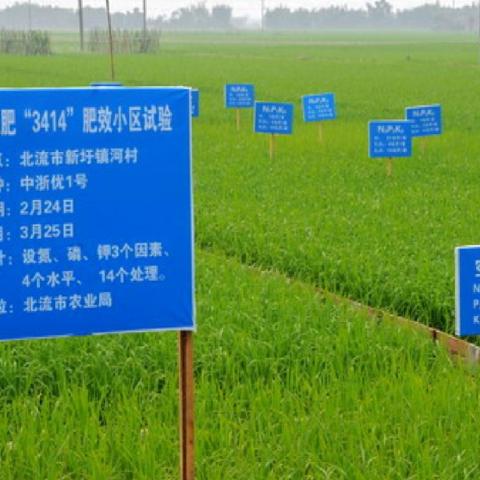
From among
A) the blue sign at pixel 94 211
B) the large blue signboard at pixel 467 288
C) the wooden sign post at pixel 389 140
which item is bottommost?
the wooden sign post at pixel 389 140

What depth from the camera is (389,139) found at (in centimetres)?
1291

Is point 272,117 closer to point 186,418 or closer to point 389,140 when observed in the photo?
point 389,140

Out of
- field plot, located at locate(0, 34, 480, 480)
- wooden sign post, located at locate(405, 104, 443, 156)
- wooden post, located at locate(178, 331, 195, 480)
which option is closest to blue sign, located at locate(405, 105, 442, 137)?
wooden sign post, located at locate(405, 104, 443, 156)

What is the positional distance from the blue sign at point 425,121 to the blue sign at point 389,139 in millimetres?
1220

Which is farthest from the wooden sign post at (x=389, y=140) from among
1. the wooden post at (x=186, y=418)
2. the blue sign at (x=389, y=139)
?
the wooden post at (x=186, y=418)

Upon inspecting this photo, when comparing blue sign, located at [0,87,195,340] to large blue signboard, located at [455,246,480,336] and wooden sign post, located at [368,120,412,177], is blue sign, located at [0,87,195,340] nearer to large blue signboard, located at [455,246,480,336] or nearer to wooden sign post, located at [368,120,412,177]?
large blue signboard, located at [455,246,480,336]

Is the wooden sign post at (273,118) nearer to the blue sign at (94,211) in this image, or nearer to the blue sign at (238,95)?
the blue sign at (238,95)

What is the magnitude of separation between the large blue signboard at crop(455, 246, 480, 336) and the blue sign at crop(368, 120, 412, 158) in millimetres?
8567

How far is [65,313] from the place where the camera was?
374 cm

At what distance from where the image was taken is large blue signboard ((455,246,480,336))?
4219mm

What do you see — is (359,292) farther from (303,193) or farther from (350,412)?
(303,193)

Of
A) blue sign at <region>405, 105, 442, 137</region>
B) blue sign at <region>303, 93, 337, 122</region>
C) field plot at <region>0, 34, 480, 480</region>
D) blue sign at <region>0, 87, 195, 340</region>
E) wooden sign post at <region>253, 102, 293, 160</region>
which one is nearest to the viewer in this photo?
blue sign at <region>0, 87, 195, 340</region>

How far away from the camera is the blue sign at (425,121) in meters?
14.1

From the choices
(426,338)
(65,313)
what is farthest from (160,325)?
(426,338)
